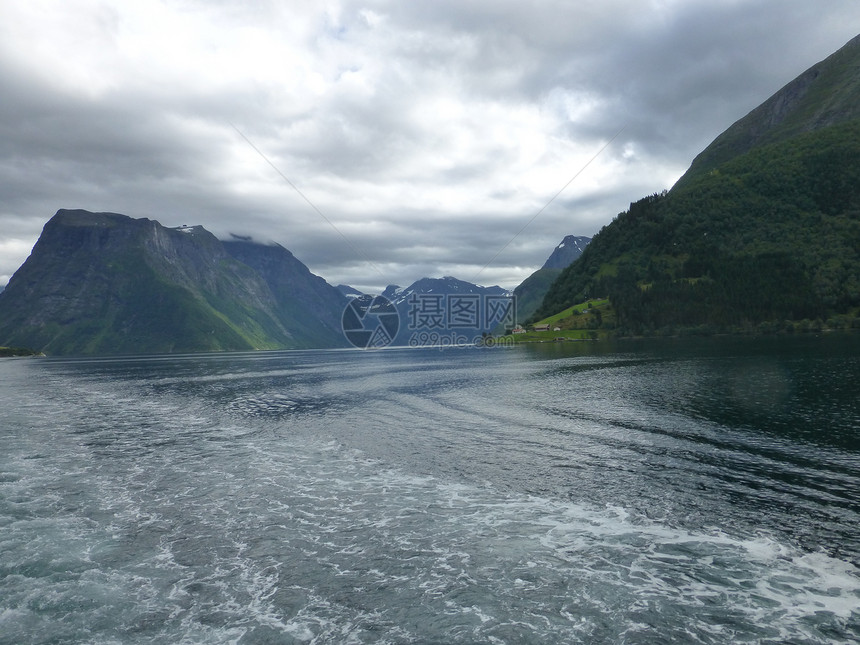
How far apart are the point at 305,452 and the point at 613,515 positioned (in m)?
27.1

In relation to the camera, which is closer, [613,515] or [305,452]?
[613,515]

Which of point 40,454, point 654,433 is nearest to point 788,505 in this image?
point 654,433

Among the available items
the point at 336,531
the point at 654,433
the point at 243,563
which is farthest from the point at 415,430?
the point at 243,563

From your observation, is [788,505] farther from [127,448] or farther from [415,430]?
[127,448]

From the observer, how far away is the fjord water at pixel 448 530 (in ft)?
55.0

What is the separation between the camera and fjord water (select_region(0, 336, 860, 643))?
16.8 meters

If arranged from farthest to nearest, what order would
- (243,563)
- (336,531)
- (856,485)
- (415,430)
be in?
(415,430)
(856,485)
(336,531)
(243,563)

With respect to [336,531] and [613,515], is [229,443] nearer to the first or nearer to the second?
[336,531]

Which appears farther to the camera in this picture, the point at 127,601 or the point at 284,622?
the point at 127,601

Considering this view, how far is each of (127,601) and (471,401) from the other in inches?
2142

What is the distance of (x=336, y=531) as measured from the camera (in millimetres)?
24969

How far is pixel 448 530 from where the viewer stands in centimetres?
2477

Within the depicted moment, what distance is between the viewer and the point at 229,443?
47438mm

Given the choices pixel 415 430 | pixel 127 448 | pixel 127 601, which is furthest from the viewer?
pixel 415 430
